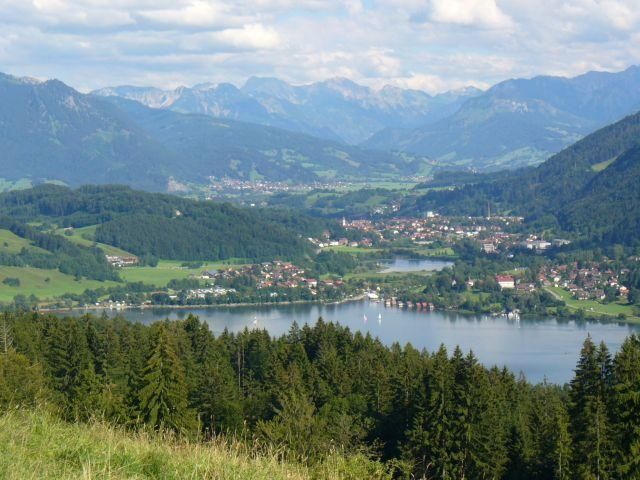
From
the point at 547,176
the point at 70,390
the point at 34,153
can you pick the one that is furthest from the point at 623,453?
the point at 34,153

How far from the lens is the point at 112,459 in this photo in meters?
5.92

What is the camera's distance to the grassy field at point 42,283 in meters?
60.8

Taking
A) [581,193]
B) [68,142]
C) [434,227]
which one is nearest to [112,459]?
[434,227]

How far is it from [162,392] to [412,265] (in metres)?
62.4

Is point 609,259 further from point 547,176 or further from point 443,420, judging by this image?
point 443,420

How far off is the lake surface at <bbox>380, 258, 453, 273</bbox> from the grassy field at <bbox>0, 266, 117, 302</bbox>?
71.5 feet

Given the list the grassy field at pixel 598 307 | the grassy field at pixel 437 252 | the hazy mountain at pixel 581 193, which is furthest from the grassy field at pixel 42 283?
the hazy mountain at pixel 581 193

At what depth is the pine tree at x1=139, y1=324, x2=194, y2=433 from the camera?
1544 cm

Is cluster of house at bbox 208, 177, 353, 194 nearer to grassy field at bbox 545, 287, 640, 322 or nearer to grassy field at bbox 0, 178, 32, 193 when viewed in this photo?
grassy field at bbox 0, 178, 32, 193

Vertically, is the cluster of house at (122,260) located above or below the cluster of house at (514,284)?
above

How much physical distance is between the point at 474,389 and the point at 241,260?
65.1 meters

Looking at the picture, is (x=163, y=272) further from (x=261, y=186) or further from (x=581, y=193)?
(x=261, y=186)

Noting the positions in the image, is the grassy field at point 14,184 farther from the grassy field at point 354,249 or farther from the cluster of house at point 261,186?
the grassy field at point 354,249

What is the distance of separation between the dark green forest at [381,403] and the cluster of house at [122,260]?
50.9 meters
